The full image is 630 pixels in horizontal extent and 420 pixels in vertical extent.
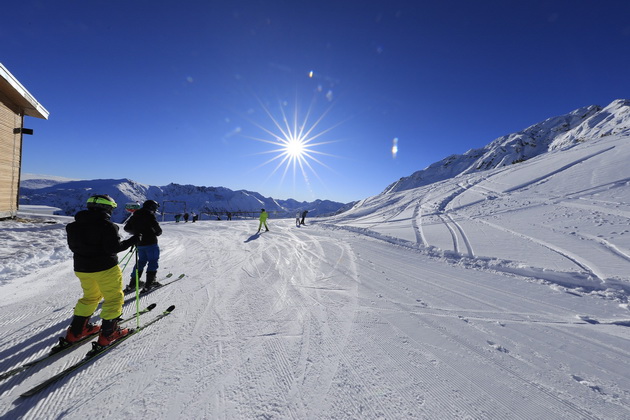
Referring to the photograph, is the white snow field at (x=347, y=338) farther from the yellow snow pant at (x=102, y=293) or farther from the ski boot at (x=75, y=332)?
the yellow snow pant at (x=102, y=293)

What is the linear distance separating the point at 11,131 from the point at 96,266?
14.0 meters

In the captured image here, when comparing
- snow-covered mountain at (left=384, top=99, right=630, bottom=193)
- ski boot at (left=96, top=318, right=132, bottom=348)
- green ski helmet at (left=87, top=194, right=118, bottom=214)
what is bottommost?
ski boot at (left=96, top=318, right=132, bottom=348)

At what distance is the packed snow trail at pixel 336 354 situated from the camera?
2.20 metres

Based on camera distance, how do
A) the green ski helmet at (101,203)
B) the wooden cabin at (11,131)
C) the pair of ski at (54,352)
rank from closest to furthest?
1. the pair of ski at (54,352)
2. the green ski helmet at (101,203)
3. the wooden cabin at (11,131)

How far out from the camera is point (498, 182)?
62.4 feet

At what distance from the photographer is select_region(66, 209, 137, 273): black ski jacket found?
2799mm

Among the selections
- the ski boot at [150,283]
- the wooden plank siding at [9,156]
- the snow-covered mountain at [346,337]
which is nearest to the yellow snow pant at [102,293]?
the snow-covered mountain at [346,337]

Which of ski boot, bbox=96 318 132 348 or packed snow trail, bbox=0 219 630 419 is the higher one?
ski boot, bbox=96 318 132 348

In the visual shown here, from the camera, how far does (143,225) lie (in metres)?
4.84

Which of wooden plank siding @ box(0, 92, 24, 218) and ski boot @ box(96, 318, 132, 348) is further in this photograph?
wooden plank siding @ box(0, 92, 24, 218)

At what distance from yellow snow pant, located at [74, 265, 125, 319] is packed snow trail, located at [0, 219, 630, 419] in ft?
1.60

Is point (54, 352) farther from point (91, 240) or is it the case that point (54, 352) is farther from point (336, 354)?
point (336, 354)

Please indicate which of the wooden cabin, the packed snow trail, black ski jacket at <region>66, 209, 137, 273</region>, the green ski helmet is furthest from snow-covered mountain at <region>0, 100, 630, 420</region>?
the wooden cabin

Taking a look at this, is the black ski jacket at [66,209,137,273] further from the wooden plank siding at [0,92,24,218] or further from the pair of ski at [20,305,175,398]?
the wooden plank siding at [0,92,24,218]
